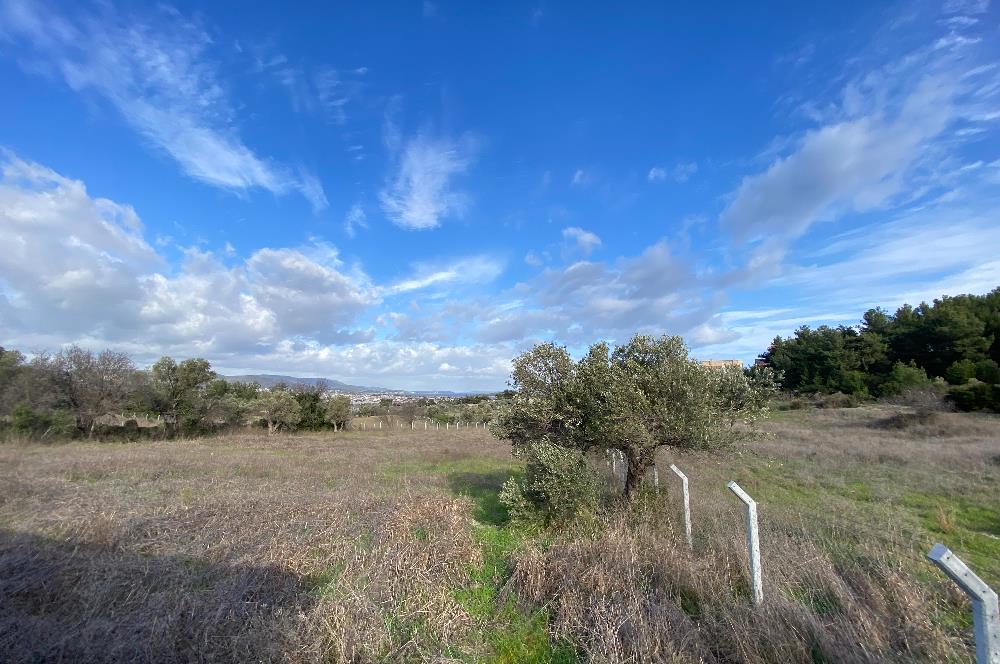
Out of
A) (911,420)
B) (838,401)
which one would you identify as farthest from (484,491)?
(838,401)

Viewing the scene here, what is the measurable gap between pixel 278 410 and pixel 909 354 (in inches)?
2356

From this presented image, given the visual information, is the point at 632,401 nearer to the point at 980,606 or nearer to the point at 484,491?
the point at 980,606

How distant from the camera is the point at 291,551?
6691 mm

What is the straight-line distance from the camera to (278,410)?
1492 inches

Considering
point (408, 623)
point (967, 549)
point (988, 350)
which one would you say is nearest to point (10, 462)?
point (408, 623)

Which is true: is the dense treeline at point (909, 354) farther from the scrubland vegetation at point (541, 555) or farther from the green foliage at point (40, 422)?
the green foliage at point (40, 422)

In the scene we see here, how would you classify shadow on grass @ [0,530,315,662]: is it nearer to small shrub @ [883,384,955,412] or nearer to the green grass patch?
the green grass patch

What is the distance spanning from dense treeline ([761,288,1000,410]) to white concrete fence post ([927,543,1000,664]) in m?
33.2

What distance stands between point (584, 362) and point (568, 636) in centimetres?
585

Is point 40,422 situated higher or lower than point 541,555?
higher

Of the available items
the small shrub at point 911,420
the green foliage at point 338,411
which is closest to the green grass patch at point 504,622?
the small shrub at point 911,420

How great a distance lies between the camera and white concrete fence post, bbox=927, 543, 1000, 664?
2570 mm

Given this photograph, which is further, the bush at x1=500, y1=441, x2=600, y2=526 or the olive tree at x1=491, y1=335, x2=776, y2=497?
the bush at x1=500, y1=441, x2=600, y2=526

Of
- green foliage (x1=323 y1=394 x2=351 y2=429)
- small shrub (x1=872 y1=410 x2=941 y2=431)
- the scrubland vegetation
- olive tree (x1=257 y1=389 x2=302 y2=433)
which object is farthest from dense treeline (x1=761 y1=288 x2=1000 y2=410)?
olive tree (x1=257 y1=389 x2=302 y2=433)
